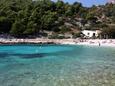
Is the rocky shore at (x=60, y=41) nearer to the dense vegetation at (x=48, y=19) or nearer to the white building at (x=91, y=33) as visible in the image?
the dense vegetation at (x=48, y=19)

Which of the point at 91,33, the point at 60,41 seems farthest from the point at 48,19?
the point at 60,41

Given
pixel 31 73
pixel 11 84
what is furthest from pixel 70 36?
pixel 11 84

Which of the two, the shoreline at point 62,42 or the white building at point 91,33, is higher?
the white building at point 91,33

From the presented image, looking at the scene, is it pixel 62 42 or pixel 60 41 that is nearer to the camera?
pixel 62 42

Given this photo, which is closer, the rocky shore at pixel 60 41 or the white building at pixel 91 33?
the rocky shore at pixel 60 41

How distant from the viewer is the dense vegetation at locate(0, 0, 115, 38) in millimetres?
79125

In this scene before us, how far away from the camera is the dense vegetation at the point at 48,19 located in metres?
79.1

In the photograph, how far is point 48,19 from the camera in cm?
8494

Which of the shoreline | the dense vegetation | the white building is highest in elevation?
the dense vegetation

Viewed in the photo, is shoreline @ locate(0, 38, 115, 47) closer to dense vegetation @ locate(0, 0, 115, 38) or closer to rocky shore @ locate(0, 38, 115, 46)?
rocky shore @ locate(0, 38, 115, 46)

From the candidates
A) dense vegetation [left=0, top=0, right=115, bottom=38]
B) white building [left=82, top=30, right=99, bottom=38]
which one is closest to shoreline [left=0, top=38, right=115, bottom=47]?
dense vegetation [left=0, top=0, right=115, bottom=38]

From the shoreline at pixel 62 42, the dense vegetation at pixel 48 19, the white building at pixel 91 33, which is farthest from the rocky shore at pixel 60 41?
the white building at pixel 91 33

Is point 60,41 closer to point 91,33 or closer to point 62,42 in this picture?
point 62,42

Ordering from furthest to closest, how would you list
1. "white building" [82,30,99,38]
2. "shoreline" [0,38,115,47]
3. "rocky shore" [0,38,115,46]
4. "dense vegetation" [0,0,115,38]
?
"white building" [82,30,99,38] → "dense vegetation" [0,0,115,38] → "rocky shore" [0,38,115,46] → "shoreline" [0,38,115,47]
